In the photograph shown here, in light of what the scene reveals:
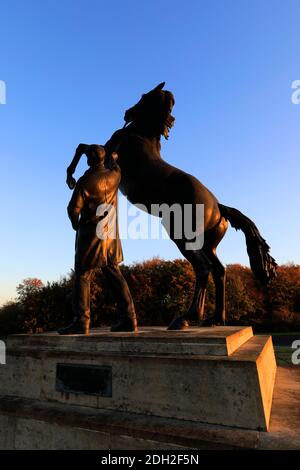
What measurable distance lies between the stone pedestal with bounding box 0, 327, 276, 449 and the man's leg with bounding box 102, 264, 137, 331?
77 cm

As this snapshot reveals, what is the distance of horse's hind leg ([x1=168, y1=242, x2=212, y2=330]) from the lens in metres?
4.07

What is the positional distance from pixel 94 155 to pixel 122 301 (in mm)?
1850

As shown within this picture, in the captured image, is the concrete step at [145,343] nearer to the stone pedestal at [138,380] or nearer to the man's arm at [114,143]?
the stone pedestal at [138,380]

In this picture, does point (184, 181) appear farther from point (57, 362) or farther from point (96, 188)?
point (57, 362)

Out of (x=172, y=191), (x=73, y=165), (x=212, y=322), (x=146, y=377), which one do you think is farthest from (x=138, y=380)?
(x=73, y=165)

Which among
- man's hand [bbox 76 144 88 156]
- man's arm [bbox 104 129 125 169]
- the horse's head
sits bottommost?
man's hand [bbox 76 144 88 156]

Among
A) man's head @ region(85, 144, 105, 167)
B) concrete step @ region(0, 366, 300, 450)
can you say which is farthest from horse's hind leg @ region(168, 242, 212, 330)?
man's head @ region(85, 144, 105, 167)

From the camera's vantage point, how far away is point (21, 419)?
313 cm

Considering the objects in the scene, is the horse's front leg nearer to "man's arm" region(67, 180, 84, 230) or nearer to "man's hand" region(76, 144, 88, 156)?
"man's hand" region(76, 144, 88, 156)

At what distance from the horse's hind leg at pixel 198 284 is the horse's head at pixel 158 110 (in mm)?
1952

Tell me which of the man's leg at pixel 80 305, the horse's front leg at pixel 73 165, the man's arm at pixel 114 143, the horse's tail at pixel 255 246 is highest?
the man's arm at pixel 114 143

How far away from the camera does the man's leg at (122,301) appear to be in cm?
407

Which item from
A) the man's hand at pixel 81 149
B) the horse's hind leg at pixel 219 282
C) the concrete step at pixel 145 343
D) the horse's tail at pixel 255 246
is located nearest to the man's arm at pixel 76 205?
the man's hand at pixel 81 149

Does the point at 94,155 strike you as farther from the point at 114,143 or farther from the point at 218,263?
the point at 218,263
